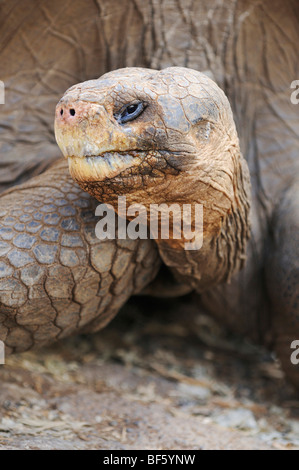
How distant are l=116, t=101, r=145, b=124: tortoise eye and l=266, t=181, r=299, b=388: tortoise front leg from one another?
1.00 metres

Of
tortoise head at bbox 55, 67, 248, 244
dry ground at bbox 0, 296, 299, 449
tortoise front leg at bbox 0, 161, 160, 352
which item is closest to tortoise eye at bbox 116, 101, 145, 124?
tortoise head at bbox 55, 67, 248, 244

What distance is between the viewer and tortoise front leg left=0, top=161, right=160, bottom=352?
1604mm

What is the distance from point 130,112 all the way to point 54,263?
55cm

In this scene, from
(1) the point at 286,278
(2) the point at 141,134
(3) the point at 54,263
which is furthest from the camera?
(1) the point at 286,278

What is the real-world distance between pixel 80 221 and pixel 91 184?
0.36 meters

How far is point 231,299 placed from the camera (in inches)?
89.8

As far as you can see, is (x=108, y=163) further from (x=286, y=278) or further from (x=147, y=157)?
(x=286, y=278)

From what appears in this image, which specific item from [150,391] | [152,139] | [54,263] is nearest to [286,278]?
[150,391]

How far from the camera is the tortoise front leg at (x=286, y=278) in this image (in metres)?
2.05

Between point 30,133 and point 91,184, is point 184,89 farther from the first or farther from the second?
point 30,133

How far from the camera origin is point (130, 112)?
1.28 metres

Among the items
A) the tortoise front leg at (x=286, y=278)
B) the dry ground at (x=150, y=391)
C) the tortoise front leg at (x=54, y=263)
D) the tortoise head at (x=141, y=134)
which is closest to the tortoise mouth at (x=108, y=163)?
the tortoise head at (x=141, y=134)

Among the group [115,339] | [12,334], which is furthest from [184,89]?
[115,339]

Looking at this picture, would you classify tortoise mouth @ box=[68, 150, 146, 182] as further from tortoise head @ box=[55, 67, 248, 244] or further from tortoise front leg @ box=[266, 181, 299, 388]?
tortoise front leg @ box=[266, 181, 299, 388]
